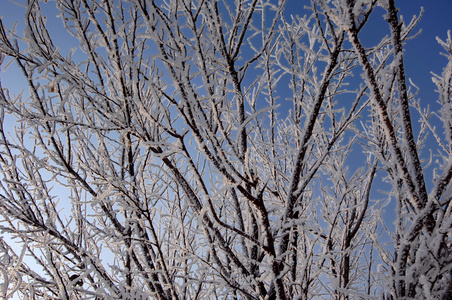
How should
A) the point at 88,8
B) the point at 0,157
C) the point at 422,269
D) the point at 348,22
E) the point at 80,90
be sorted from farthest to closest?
the point at 0,157
the point at 88,8
the point at 80,90
the point at 422,269
the point at 348,22

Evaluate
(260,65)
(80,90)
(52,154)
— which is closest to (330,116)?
(260,65)

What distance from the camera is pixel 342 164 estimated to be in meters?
4.05

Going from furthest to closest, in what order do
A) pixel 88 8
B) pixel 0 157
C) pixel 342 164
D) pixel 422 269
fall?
pixel 342 164
pixel 0 157
pixel 88 8
pixel 422 269

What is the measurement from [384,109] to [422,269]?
31.9 inches

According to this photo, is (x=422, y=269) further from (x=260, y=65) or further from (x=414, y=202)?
(x=260, y=65)

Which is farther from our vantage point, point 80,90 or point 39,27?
point 39,27

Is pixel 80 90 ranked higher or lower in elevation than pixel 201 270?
higher

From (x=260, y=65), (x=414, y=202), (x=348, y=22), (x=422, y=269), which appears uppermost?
(x=260, y=65)

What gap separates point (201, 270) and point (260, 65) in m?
2.29

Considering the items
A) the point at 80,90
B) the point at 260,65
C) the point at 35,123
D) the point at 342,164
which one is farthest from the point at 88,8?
the point at 342,164

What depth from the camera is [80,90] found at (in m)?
1.76

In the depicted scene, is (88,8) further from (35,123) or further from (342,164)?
(342,164)

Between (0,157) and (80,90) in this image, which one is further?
(0,157)

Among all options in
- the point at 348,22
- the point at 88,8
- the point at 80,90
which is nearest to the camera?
the point at 348,22
